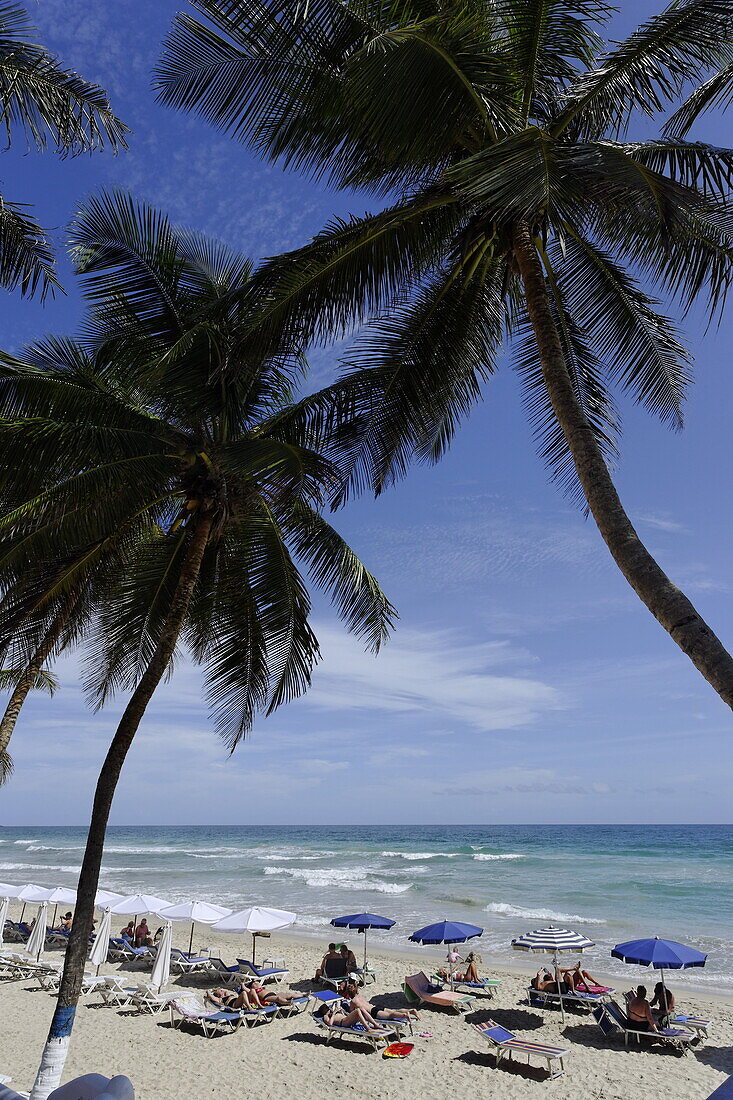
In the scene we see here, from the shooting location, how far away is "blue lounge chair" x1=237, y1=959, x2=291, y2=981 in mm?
13291

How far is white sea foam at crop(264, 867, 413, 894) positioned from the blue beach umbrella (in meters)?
19.1

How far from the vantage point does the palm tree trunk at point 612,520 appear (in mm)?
3834

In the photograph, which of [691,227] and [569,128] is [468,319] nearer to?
[569,128]

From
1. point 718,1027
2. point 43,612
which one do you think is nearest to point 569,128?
point 43,612

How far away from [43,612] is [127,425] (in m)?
2.50

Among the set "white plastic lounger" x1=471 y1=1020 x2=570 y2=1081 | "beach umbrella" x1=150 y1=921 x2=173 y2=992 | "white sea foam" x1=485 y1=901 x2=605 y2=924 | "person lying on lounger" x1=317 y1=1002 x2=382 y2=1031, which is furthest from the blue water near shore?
"beach umbrella" x1=150 y1=921 x2=173 y2=992

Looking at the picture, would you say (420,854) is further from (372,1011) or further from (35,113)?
(35,113)

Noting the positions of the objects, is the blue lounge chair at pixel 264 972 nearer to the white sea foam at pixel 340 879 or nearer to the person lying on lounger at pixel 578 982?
the person lying on lounger at pixel 578 982

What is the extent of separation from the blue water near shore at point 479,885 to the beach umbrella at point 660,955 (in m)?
4.41

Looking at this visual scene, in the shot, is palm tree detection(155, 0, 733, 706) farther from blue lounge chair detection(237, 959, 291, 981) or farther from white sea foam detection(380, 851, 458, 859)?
white sea foam detection(380, 851, 458, 859)

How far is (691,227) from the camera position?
526 cm

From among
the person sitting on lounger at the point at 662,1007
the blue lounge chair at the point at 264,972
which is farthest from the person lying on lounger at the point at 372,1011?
the person sitting on lounger at the point at 662,1007

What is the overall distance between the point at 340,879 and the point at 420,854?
16.4m

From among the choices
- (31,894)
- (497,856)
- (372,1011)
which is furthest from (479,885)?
(372,1011)
